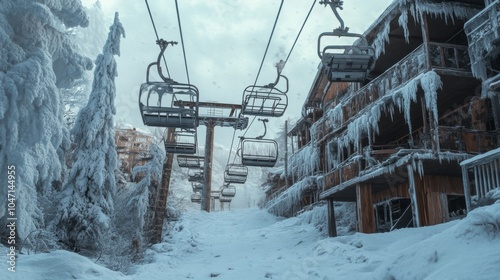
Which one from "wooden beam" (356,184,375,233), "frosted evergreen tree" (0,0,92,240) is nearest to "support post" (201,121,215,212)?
"frosted evergreen tree" (0,0,92,240)

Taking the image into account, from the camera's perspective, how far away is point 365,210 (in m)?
17.2

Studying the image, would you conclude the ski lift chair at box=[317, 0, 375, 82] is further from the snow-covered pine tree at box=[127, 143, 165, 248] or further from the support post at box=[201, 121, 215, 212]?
the support post at box=[201, 121, 215, 212]

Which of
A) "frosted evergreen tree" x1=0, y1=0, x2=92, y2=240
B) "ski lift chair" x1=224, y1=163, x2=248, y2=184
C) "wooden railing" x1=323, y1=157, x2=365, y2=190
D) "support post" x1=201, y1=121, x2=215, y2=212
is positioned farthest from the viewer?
"support post" x1=201, y1=121, x2=215, y2=212

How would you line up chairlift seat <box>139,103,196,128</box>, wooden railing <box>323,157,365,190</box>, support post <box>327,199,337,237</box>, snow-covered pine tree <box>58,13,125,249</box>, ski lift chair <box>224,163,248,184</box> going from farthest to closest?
ski lift chair <box>224,163,248,184</box>, support post <box>327,199,337,237</box>, wooden railing <box>323,157,365,190</box>, snow-covered pine tree <box>58,13,125,249</box>, chairlift seat <box>139,103,196,128</box>

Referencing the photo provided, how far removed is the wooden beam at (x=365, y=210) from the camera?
673 inches

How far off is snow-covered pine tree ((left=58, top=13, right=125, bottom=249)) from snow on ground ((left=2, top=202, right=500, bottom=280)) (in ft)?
8.60

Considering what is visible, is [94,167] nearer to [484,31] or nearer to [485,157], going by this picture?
[485,157]

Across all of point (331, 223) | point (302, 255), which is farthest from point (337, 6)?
point (331, 223)

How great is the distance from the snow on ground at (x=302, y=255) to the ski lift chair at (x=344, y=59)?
405 centimetres

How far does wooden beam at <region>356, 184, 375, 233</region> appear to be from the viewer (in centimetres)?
1709

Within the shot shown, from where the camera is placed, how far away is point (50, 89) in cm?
1609

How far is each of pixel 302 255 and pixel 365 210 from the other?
3.33m

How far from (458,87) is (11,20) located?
56.2 feet

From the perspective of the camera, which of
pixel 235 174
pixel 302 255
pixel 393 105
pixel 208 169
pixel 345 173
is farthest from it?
pixel 208 169
